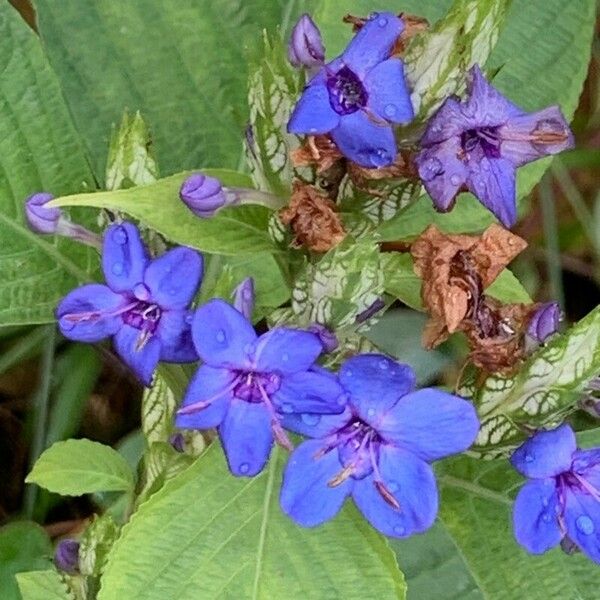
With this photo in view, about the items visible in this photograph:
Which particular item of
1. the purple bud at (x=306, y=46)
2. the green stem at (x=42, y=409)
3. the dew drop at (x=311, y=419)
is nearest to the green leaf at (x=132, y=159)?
the purple bud at (x=306, y=46)

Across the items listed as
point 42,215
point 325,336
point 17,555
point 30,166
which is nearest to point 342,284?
point 325,336

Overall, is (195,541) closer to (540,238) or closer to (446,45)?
(446,45)

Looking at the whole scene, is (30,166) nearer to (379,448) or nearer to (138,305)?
(138,305)

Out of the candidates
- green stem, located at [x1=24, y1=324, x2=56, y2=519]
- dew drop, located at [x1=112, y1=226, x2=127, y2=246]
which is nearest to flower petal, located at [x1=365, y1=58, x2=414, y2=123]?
dew drop, located at [x1=112, y1=226, x2=127, y2=246]

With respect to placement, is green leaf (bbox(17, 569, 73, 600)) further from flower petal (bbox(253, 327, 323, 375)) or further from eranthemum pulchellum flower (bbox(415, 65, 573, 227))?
eranthemum pulchellum flower (bbox(415, 65, 573, 227))

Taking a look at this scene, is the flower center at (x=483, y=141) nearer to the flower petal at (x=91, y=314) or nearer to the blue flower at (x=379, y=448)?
the blue flower at (x=379, y=448)

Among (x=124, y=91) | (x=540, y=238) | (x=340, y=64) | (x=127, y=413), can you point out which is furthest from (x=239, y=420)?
(x=540, y=238)
